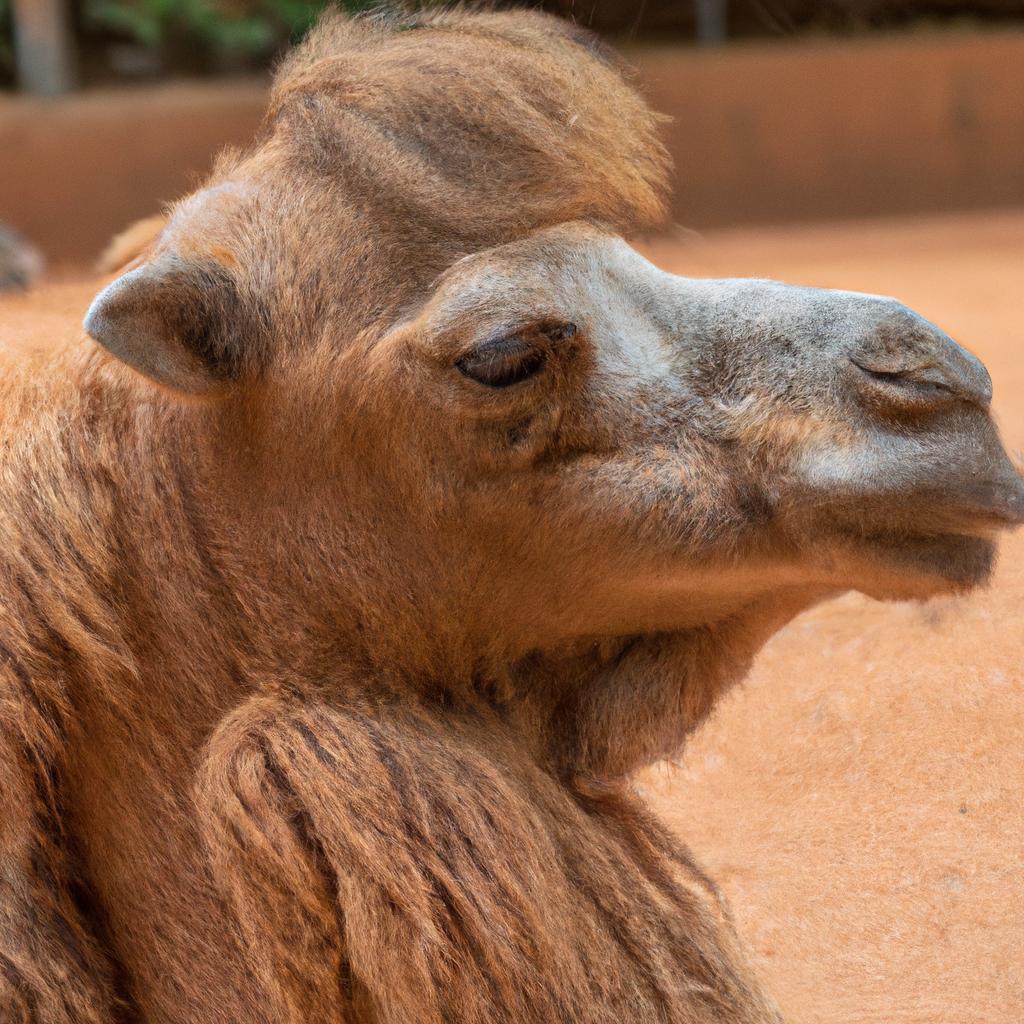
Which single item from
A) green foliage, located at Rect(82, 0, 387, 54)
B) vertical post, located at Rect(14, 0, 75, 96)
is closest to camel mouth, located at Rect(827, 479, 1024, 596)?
green foliage, located at Rect(82, 0, 387, 54)

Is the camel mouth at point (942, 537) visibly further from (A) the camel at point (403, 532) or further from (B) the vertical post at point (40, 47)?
(B) the vertical post at point (40, 47)

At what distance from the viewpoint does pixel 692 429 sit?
1.86m

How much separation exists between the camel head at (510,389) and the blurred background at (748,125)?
5.91m

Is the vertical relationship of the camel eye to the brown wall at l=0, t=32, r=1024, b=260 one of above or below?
above

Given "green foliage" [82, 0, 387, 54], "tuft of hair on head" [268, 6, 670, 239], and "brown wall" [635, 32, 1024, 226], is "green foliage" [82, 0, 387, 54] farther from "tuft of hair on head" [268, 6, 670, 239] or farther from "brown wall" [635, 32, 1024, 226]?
"tuft of hair on head" [268, 6, 670, 239]

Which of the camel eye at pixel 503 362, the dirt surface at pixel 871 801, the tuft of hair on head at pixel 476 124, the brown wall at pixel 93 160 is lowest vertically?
the brown wall at pixel 93 160

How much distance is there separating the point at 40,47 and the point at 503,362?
7.23 metres

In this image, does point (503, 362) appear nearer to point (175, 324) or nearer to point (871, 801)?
point (175, 324)

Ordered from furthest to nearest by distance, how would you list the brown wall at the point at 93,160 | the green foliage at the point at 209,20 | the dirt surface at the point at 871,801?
the green foliage at the point at 209,20, the brown wall at the point at 93,160, the dirt surface at the point at 871,801

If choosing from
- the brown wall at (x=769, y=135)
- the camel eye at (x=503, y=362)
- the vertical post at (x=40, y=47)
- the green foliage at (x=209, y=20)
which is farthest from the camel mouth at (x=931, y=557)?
the vertical post at (x=40, y=47)

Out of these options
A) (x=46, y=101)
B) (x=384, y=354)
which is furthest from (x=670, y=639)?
(x=46, y=101)

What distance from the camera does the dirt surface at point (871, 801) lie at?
2.35m

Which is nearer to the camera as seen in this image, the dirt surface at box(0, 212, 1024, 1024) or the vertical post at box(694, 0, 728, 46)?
the dirt surface at box(0, 212, 1024, 1024)

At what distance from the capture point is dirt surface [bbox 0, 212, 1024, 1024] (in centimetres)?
235
